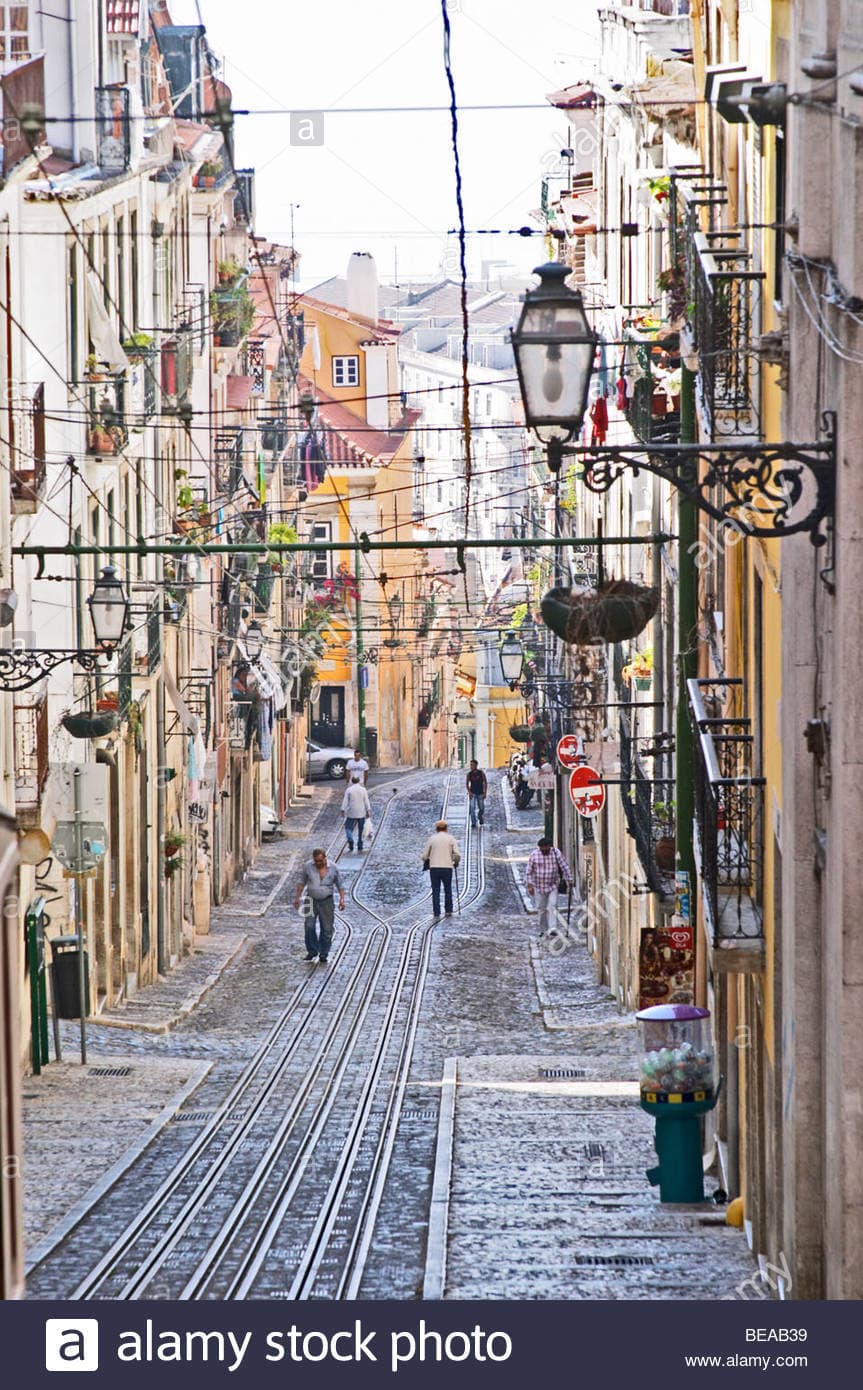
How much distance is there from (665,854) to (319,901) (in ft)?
30.1

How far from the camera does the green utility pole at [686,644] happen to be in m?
16.8

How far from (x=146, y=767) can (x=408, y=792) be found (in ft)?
90.5

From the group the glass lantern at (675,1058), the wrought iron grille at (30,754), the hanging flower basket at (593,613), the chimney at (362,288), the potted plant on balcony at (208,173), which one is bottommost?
the glass lantern at (675,1058)

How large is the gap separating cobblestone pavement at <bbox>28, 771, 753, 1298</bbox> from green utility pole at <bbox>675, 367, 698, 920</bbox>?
7.44ft

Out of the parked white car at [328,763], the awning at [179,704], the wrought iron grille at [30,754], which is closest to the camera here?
the wrought iron grille at [30,754]

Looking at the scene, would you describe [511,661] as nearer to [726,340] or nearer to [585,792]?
[585,792]

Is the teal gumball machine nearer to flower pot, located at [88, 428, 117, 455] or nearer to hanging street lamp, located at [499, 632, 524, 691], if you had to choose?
flower pot, located at [88, 428, 117, 455]

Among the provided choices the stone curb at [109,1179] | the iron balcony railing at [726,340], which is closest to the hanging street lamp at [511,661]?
the stone curb at [109,1179]

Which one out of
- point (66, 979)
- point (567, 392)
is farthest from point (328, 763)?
point (567, 392)

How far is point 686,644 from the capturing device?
1739 centimetres

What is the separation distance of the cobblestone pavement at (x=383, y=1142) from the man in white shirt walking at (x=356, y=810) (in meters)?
8.73

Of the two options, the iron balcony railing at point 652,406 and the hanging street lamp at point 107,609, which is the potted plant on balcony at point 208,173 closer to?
the iron balcony railing at point 652,406

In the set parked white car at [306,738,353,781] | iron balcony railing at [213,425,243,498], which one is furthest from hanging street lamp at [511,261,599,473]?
parked white car at [306,738,353,781]
